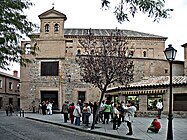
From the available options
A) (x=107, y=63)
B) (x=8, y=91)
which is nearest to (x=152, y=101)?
(x=107, y=63)

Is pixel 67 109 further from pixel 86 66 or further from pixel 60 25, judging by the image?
Result: pixel 60 25

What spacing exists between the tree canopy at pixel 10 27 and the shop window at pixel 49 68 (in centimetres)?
3025

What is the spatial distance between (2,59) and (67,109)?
1290 cm

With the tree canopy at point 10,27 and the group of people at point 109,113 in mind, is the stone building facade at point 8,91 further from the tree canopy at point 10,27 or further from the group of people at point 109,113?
the tree canopy at point 10,27

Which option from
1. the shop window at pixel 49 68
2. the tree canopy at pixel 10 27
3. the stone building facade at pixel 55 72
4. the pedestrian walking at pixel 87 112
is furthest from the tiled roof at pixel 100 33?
the tree canopy at pixel 10 27

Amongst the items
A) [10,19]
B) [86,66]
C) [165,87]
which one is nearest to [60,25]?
[165,87]

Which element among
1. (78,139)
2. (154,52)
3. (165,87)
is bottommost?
(78,139)

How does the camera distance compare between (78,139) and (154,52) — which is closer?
(78,139)

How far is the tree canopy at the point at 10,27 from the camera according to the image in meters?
8.98

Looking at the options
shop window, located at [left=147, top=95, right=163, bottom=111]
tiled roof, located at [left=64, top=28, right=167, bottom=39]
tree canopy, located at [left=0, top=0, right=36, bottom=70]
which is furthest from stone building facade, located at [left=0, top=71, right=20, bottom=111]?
tree canopy, located at [left=0, top=0, right=36, bottom=70]

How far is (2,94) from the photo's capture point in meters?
53.7

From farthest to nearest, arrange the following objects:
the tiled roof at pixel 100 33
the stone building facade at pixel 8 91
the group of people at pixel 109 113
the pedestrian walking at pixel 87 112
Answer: the tiled roof at pixel 100 33
the stone building facade at pixel 8 91
the pedestrian walking at pixel 87 112
the group of people at pixel 109 113

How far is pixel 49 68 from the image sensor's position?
42594 mm

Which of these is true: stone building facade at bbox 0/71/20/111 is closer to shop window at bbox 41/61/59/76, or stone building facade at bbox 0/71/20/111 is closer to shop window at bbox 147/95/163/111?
shop window at bbox 41/61/59/76
